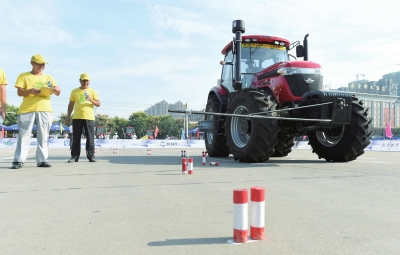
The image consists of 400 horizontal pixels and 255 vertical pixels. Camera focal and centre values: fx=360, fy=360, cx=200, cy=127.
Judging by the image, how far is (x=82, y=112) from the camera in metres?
8.88

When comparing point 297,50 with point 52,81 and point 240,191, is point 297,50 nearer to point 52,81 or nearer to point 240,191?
point 52,81

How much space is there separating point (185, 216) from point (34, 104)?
5.24m

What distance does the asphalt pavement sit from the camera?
2461 millimetres

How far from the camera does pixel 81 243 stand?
2.53 m

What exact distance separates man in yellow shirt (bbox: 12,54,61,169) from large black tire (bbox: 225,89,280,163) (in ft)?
13.5

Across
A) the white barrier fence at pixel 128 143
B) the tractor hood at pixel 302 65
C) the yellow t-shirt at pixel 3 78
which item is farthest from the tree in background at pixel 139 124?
the yellow t-shirt at pixel 3 78

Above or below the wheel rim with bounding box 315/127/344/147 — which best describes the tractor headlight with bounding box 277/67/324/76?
above

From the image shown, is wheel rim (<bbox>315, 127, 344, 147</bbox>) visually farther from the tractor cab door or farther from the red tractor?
the tractor cab door

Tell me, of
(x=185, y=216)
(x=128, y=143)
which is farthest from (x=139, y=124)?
(x=185, y=216)

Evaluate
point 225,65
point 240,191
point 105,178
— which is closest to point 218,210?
point 240,191

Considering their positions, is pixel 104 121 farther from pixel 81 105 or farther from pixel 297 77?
pixel 297 77

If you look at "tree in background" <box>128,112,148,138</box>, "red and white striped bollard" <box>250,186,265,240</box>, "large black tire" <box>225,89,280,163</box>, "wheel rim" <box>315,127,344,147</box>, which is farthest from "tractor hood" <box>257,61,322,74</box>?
"tree in background" <box>128,112,148,138</box>

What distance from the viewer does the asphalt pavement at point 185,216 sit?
2.46 meters

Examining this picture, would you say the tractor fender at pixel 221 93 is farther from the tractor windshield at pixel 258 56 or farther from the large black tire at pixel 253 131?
the large black tire at pixel 253 131
